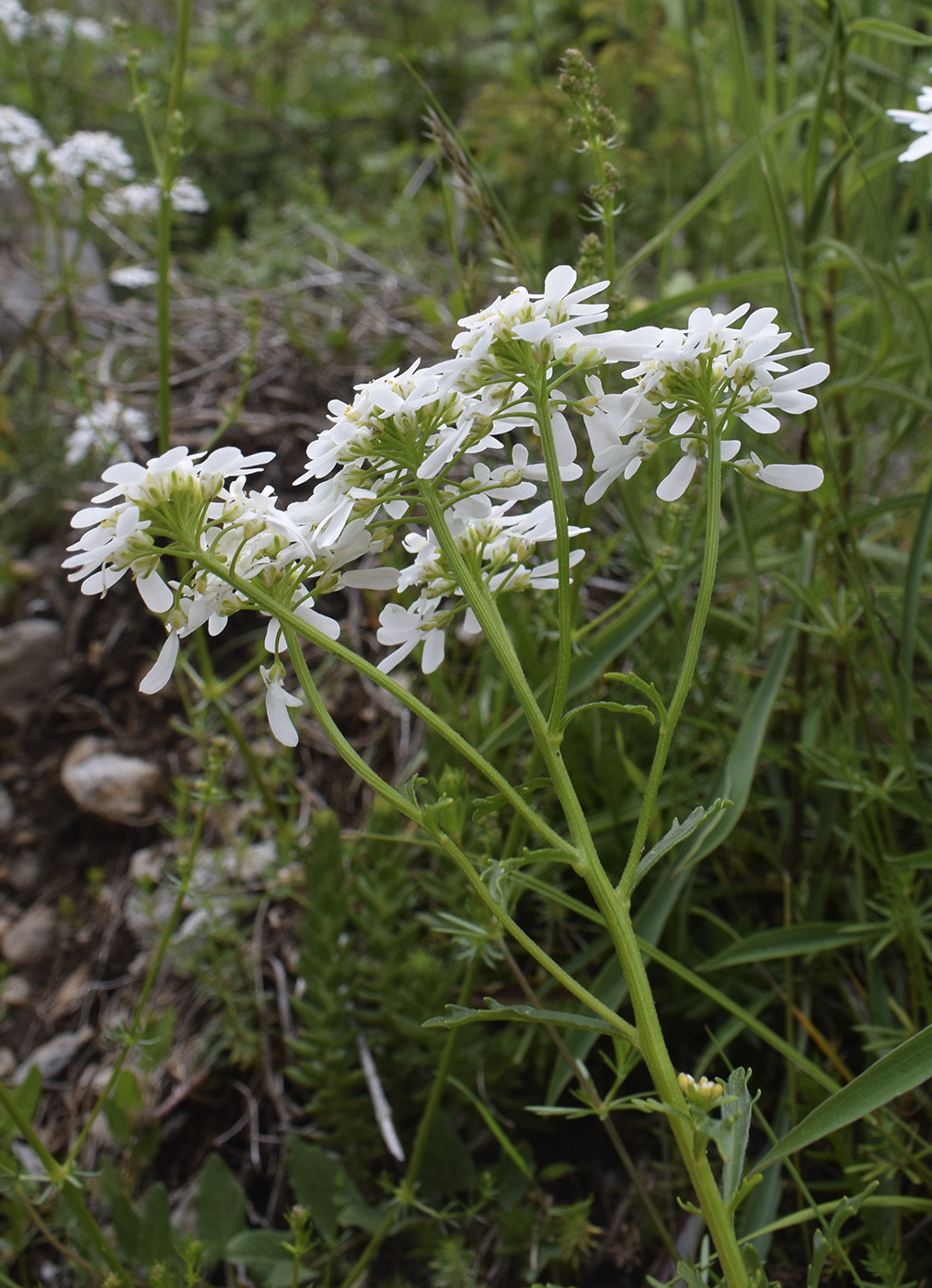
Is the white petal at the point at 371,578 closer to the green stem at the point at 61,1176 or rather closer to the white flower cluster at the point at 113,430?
the green stem at the point at 61,1176

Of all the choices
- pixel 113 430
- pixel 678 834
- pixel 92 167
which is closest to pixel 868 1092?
pixel 678 834

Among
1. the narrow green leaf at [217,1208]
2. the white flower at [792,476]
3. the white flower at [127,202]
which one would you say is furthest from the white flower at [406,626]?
the white flower at [127,202]

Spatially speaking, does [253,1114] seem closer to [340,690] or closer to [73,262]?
[340,690]

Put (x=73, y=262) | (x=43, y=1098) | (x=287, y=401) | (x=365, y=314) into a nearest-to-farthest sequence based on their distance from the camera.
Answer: (x=43, y=1098) < (x=287, y=401) < (x=365, y=314) < (x=73, y=262)

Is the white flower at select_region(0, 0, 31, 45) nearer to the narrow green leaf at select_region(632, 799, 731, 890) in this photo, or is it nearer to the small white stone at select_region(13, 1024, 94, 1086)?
the small white stone at select_region(13, 1024, 94, 1086)

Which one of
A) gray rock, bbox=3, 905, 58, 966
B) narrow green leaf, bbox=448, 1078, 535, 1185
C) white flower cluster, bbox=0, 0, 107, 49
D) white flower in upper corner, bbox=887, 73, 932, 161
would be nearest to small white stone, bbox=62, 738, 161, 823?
gray rock, bbox=3, 905, 58, 966

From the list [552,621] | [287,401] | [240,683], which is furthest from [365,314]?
[552,621]

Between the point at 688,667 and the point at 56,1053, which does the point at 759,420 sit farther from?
the point at 56,1053
